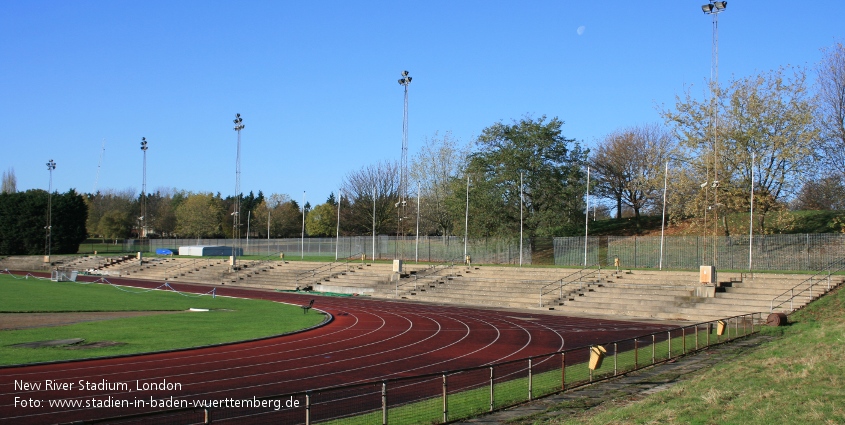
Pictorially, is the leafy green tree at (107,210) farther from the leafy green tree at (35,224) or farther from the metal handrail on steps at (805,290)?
the metal handrail on steps at (805,290)

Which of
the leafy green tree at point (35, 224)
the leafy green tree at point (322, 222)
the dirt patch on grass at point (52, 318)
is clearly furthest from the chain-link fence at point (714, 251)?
the leafy green tree at point (35, 224)

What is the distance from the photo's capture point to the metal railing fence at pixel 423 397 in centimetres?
1249

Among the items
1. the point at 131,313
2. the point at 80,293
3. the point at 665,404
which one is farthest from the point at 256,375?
the point at 80,293

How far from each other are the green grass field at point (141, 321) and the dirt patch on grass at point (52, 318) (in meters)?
1.12

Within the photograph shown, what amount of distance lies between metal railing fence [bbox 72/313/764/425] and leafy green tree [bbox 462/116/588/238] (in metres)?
41.5

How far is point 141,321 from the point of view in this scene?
29406mm

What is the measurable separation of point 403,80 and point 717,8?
93.4ft

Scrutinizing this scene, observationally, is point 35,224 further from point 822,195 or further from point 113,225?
point 822,195

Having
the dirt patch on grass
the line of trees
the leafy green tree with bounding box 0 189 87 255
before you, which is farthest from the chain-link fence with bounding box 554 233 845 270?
the leafy green tree with bounding box 0 189 87 255

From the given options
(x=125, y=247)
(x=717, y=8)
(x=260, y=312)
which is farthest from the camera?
(x=125, y=247)

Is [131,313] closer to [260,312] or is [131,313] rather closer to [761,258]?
[260,312]

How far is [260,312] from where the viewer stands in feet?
118

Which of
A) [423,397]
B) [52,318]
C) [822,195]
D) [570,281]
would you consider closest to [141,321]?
[52,318]

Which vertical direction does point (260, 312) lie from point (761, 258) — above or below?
below
